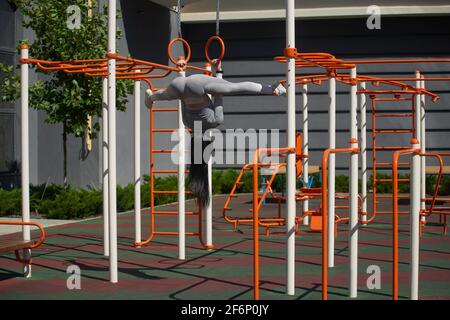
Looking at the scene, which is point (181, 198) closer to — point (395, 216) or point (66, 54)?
point (395, 216)

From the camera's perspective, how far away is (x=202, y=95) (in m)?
8.56

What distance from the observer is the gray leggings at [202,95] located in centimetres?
843

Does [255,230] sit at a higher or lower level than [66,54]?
lower

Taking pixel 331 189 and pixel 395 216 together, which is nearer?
pixel 395 216

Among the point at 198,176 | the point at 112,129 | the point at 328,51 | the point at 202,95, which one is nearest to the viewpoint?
the point at 112,129

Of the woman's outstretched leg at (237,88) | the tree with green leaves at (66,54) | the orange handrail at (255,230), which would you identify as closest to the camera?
the orange handrail at (255,230)

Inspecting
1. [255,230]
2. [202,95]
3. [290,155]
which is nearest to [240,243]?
[202,95]

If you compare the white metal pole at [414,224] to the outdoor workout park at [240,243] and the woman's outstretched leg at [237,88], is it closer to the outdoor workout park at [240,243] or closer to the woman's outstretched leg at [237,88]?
the outdoor workout park at [240,243]

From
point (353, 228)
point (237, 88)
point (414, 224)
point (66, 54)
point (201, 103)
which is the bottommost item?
point (353, 228)

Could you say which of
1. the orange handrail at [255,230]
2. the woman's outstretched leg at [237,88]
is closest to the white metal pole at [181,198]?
the woman's outstretched leg at [237,88]

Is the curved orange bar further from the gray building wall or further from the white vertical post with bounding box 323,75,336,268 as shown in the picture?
the gray building wall

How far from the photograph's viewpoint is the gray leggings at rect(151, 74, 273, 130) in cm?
843

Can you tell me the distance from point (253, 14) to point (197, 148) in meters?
15.5

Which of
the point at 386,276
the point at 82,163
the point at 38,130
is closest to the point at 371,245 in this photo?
the point at 386,276
